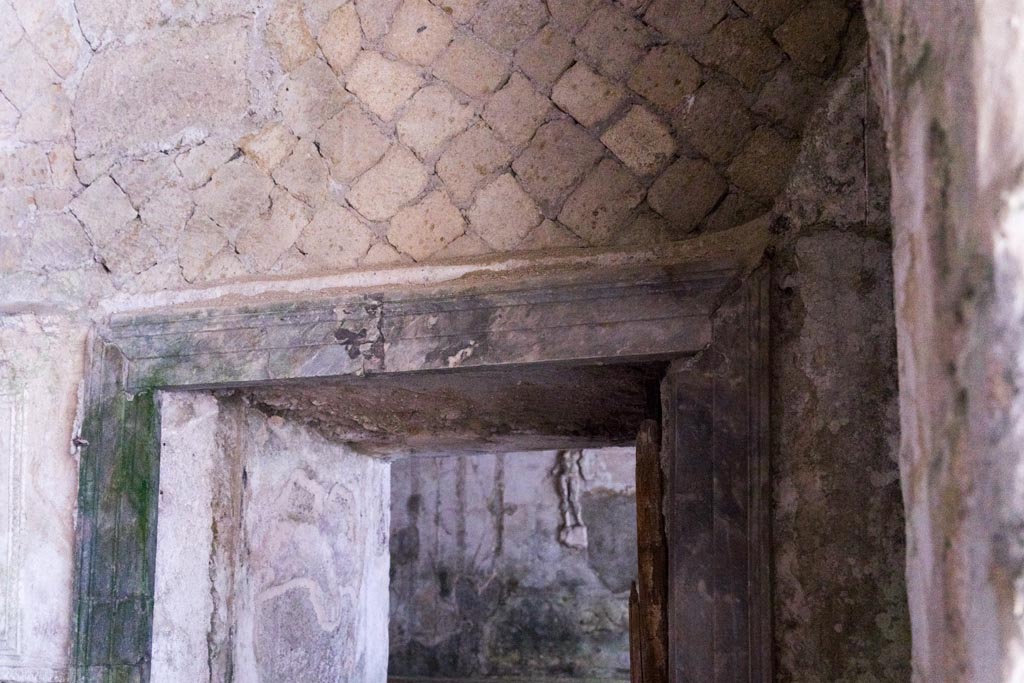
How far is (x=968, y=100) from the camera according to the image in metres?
0.73

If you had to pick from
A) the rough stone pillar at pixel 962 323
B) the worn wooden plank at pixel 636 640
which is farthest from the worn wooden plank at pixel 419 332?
the rough stone pillar at pixel 962 323

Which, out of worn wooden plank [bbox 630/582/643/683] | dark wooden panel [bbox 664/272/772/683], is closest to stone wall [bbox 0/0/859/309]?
dark wooden panel [bbox 664/272/772/683]

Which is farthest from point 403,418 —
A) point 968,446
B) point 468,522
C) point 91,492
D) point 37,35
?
point 468,522

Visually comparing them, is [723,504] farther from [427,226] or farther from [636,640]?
[427,226]

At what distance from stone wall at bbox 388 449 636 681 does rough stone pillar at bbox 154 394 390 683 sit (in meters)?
2.27

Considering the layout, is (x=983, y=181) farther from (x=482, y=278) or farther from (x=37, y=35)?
(x=37, y=35)

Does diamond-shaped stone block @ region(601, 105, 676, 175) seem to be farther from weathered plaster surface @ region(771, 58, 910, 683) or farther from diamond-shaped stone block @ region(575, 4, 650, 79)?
weathered plaster surface @ region(771, 58, 910, 683)

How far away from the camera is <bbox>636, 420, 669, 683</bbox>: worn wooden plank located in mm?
1653

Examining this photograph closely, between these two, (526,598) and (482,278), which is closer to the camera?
(482,278)

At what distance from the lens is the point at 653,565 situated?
168cm

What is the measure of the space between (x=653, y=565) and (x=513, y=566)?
3042mm

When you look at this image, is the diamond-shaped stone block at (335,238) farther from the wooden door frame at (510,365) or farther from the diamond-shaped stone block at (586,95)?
the diamond-shaped stone block at (586,95)

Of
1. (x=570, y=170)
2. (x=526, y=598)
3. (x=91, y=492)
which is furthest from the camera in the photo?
(x=526, y=598)

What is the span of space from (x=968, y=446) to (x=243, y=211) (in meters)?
1.55
